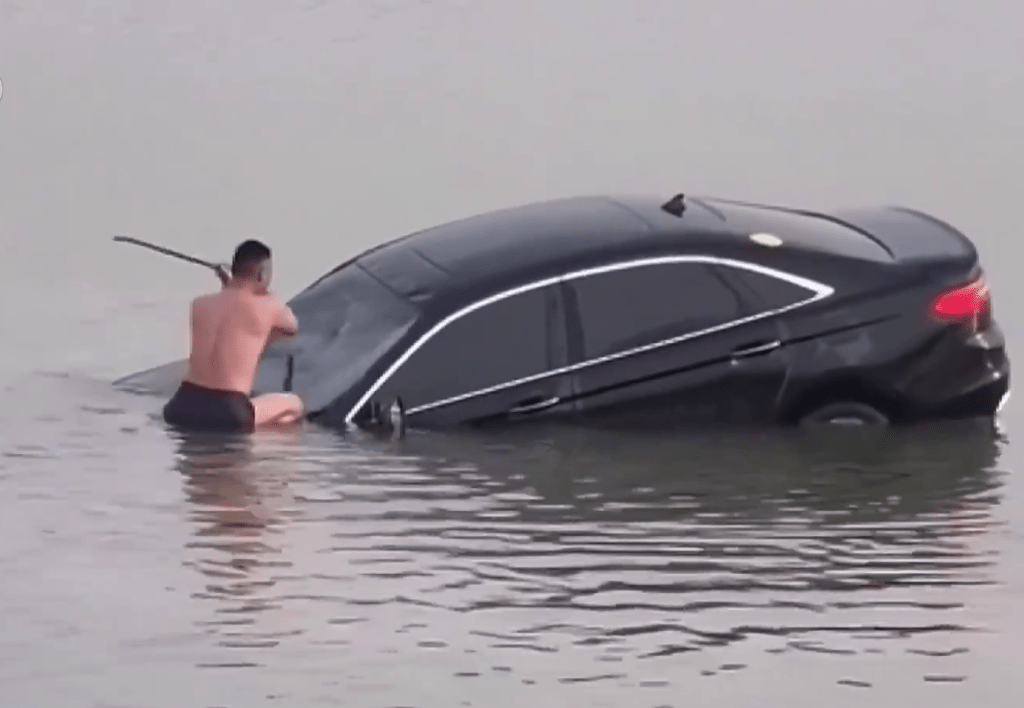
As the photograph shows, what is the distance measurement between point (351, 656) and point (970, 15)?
94.7 ft

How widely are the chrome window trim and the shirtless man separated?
491 millimetres

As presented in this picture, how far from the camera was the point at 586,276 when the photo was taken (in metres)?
14.0

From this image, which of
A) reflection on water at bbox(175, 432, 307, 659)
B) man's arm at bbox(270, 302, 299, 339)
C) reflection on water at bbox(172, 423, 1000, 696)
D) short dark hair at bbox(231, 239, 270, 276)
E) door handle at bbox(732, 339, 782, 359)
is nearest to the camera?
reflection on water at bbox(172, 423, 1000, 696)

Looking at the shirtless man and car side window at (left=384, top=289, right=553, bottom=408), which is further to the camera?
the shirtless man

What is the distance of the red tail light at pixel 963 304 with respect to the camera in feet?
46.4

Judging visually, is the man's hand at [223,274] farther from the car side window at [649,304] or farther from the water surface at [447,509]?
the car side window at [649,304]

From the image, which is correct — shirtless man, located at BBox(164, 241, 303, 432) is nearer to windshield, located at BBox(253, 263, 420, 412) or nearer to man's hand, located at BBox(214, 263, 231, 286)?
man's hand, located at BBox(214, 263, 231, 286)

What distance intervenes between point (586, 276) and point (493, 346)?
587 millimetres

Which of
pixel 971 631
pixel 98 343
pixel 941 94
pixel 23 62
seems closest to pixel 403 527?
pixel 971 631

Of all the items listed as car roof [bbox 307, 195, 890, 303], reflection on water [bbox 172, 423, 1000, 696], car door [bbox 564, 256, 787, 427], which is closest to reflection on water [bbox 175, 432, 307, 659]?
reflection on water [bbox 172, 423, 1000, 696]

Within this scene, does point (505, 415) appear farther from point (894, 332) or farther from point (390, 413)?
point (894, 332)

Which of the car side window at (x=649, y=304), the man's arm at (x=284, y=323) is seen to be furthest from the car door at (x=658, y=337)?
the man's arm at (x=284, y=323)

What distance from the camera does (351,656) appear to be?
10.0 meters

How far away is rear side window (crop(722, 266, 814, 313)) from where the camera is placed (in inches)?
553
